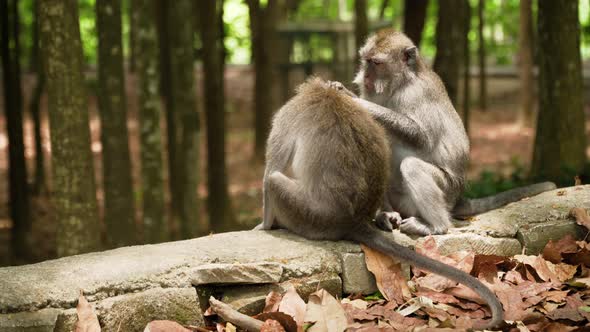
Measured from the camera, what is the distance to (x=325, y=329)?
4191 millimetres

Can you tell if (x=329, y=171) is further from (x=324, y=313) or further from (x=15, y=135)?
(x=15, y=135)

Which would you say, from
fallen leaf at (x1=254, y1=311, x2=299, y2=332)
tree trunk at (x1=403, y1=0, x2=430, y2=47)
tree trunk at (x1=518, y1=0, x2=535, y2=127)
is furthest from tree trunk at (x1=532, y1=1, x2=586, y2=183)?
tree trunk at (x1=518, y1=0, x2=535, y2=127)

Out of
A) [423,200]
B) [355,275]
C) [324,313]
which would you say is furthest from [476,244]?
[324,313]

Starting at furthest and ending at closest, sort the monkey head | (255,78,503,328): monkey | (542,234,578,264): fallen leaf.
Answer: the monkey head, (542,234,578,264): fallen leaf, (255,78,503,328): monkey

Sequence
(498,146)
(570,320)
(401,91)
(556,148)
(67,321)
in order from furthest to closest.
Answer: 1. (498,146)
2. (556,148)
3. (401,91)
4. (570,320)
5. (67,321)

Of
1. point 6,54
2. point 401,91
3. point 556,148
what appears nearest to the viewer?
point 401,91

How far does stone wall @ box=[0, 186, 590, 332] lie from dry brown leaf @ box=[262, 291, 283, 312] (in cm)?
7

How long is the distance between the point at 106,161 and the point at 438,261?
4614 mm

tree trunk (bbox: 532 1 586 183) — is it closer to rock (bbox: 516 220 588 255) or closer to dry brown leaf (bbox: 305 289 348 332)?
rock (bbox: 516 220 588 255)

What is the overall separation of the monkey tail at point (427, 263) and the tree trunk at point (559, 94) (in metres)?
4.32

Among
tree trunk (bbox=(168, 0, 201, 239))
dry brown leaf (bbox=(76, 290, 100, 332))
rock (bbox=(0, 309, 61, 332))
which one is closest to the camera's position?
rock (bbox=(0, 309, 61, 332))

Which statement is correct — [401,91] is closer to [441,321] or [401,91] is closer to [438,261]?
[438,261]

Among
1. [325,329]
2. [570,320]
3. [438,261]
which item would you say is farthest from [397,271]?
[570,320]

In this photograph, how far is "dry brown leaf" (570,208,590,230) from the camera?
5293mm
